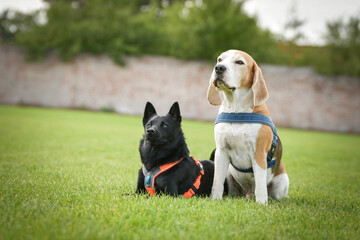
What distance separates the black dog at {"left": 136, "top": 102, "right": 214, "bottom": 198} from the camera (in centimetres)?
296

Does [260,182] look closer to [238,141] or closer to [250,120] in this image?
[238,141]

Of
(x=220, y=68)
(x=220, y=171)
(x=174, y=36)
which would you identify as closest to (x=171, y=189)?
(x=220, y=171)

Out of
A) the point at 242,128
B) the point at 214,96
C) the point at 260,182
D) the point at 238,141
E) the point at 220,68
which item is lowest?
the point at 260,182

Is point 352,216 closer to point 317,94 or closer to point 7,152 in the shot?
point 7,152

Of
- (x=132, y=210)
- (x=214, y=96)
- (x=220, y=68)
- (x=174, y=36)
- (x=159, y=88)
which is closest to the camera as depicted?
(x=132, y=210)

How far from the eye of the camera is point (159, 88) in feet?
64.6

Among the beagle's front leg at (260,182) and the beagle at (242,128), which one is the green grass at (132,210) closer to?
the beagle's front leg at (260,182)

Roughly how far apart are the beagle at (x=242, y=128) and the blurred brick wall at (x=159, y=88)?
15.8m

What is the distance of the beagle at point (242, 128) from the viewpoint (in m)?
2.92

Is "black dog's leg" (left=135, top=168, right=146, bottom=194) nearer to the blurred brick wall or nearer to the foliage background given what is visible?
the blurred brick wall

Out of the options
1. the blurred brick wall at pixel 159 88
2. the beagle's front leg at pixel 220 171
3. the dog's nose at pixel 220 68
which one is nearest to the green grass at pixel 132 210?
the beagle's front leg at pixel 220 171

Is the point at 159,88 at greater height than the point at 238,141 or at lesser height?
greater

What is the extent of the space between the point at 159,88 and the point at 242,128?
55.8ft

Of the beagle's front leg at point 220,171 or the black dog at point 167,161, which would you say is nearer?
the black dog at point 167,161
